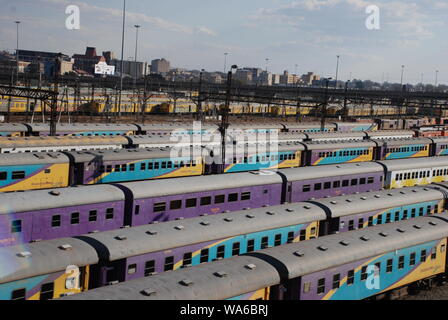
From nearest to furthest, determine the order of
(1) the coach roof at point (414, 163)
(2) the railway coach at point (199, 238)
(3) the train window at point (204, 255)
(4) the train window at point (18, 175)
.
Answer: (2) the railway coach at point (199, 238) < (3) the train window at point (204, 255) < (4) the train window at point (18, 175) < (1) the coach roof at point (414, 163)

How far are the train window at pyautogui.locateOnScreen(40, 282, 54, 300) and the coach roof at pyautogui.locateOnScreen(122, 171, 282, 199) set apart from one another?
9.29 m

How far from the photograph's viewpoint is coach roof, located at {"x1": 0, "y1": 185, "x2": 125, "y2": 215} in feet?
69.7

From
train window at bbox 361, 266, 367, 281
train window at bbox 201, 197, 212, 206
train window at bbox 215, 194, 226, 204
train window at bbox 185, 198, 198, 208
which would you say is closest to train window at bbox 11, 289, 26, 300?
train window at bbox 361, 266, 367, 281

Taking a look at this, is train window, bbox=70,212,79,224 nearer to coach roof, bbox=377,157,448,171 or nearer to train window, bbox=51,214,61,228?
train window, bbox=51,214,61,228

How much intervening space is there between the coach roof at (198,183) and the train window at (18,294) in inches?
399

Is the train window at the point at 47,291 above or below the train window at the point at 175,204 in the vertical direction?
below

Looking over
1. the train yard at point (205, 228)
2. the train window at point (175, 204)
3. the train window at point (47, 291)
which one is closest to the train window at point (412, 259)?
the train yard at point (205, 228)

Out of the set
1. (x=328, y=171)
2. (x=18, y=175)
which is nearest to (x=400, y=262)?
(x=328, y=171)

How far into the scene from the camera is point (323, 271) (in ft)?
60.4

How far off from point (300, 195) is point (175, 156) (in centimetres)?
1033

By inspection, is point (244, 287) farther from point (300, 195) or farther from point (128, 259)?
point (300, 195)

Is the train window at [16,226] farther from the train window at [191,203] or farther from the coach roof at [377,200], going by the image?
the coach roof at [377,200]

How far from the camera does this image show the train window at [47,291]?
16.1m
